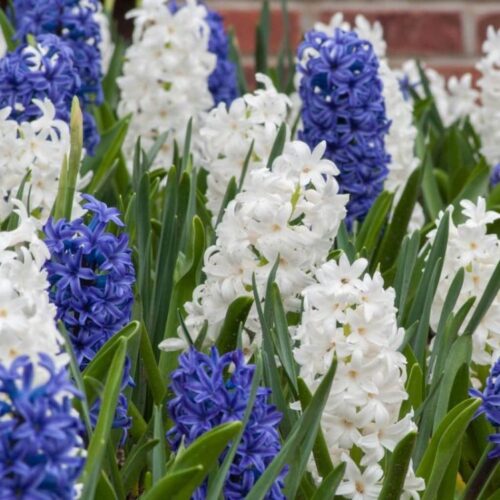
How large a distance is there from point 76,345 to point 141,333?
0.11 meters

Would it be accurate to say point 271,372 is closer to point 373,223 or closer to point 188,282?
point 188,282

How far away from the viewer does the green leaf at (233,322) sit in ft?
3.43

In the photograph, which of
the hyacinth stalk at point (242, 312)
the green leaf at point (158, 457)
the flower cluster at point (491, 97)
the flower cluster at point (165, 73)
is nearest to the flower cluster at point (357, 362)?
the hyacinth stalk at point (242, 312)

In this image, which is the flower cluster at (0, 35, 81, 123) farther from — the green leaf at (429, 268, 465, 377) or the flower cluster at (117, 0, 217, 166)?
the green leaf at (429, 268, 465, 377)

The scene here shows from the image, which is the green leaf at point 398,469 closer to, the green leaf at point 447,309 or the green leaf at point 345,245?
the green leaf at point 447,309

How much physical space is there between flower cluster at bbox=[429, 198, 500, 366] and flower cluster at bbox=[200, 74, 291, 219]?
0.81 ft


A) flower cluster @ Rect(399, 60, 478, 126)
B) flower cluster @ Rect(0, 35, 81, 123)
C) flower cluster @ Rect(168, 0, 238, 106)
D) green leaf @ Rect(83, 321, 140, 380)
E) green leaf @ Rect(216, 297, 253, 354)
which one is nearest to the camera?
green leaf @ Rect(83, 321, 140, 380)

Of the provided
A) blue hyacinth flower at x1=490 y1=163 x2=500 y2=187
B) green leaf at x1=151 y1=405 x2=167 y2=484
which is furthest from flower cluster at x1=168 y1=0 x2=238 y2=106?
green leaf at x1=151 y1=405 x2=167 y2=484

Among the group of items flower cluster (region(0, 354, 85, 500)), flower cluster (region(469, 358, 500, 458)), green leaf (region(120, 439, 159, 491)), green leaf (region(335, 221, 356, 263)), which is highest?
flower cluster (region(0, 354, 85, 500))

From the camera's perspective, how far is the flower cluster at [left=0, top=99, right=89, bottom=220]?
1276mm

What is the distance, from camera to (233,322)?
106 cm

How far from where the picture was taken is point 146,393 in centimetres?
116

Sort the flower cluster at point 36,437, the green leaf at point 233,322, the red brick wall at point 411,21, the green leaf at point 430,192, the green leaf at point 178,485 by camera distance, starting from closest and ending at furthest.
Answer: the flower cluster at point 36,437
the green leaf at point 178,485
the green leaf at point 233,322
the green leaf at point 430,192
the red brick wall at point 411,21

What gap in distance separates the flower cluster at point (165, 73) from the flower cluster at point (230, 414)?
0.95 m
